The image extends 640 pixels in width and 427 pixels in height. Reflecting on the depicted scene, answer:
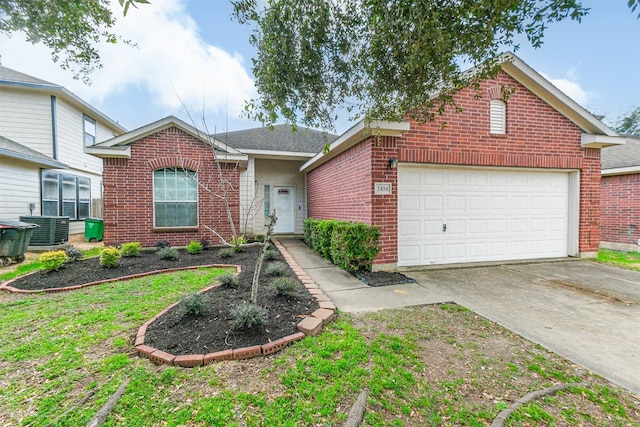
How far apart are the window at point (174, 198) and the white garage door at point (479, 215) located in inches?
246

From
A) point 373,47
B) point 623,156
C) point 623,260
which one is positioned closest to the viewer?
point 373,47

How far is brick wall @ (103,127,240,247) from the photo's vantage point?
311 inches

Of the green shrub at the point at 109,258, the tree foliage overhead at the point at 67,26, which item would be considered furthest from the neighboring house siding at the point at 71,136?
the tree foliage overhead at the point at 67,26

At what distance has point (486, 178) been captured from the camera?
6.70 meters

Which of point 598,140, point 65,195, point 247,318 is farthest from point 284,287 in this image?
point 65,195

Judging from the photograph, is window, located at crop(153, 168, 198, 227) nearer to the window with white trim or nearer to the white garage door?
the white garage door

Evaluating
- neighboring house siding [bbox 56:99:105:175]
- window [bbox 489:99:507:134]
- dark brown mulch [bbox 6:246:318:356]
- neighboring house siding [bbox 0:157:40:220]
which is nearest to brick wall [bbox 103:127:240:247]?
dark brown mulch [bbox 6:246:318:356]

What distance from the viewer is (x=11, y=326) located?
11.3ft

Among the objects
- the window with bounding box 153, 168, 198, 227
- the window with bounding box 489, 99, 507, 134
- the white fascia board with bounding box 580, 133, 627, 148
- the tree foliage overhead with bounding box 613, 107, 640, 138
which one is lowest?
the window with bounding box 153, 168, 198, 227

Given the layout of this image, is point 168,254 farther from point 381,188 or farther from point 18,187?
point 18,187

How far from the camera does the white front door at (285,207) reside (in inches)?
489

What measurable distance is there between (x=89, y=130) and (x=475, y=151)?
1650 cm

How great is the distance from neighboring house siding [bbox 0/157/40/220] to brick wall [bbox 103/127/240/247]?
3.87m

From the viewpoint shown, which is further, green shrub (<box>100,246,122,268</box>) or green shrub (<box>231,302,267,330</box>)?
green shrub (<box>100,246,122,268</box>)
